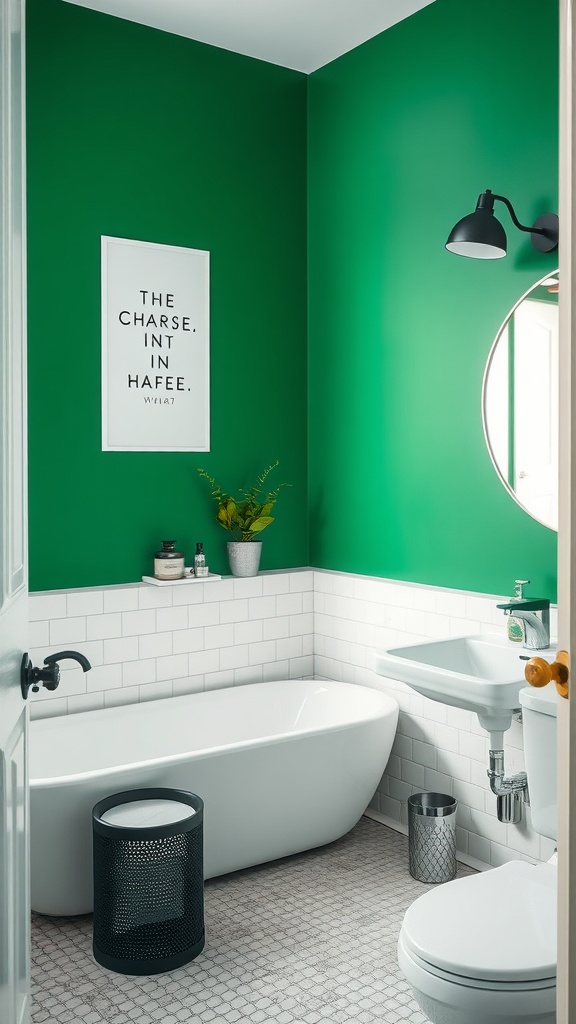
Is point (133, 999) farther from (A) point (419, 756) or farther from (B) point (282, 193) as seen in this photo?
(B) point (282, 193)

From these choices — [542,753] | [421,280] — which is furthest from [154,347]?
[542,753]

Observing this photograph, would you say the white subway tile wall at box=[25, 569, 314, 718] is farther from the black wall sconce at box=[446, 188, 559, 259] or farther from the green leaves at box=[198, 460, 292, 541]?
the black wall sconce at box=[446, 188, 559, 259]

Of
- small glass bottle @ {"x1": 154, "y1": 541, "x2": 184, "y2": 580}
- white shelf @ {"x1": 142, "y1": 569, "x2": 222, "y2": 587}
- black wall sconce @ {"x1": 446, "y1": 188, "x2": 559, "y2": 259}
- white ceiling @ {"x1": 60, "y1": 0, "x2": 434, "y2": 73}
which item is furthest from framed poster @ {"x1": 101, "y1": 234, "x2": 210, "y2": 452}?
black wall sconce @ {"x1": 446, "y1": 188, "x2": 559, "y2": 259}

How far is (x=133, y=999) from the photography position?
98.8 inches

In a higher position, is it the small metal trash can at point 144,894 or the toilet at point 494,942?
the toilet at point 494,942

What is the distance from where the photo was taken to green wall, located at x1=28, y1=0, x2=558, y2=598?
3287 millimetres

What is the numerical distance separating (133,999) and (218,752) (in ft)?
2.52

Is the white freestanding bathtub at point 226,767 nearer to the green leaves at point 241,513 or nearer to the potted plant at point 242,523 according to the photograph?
the potted plant at point 242,523

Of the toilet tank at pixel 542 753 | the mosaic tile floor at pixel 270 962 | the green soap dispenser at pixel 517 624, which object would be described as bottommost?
the mosaic tile floor at pixel 270 962

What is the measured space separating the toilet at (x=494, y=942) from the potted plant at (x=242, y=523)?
73.0 inches

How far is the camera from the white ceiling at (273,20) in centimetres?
353

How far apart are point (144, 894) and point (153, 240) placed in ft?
8.44

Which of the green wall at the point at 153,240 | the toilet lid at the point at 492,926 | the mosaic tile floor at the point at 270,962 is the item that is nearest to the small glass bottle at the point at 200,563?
the green wall at the point at 153,240

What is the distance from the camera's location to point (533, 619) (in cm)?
296
